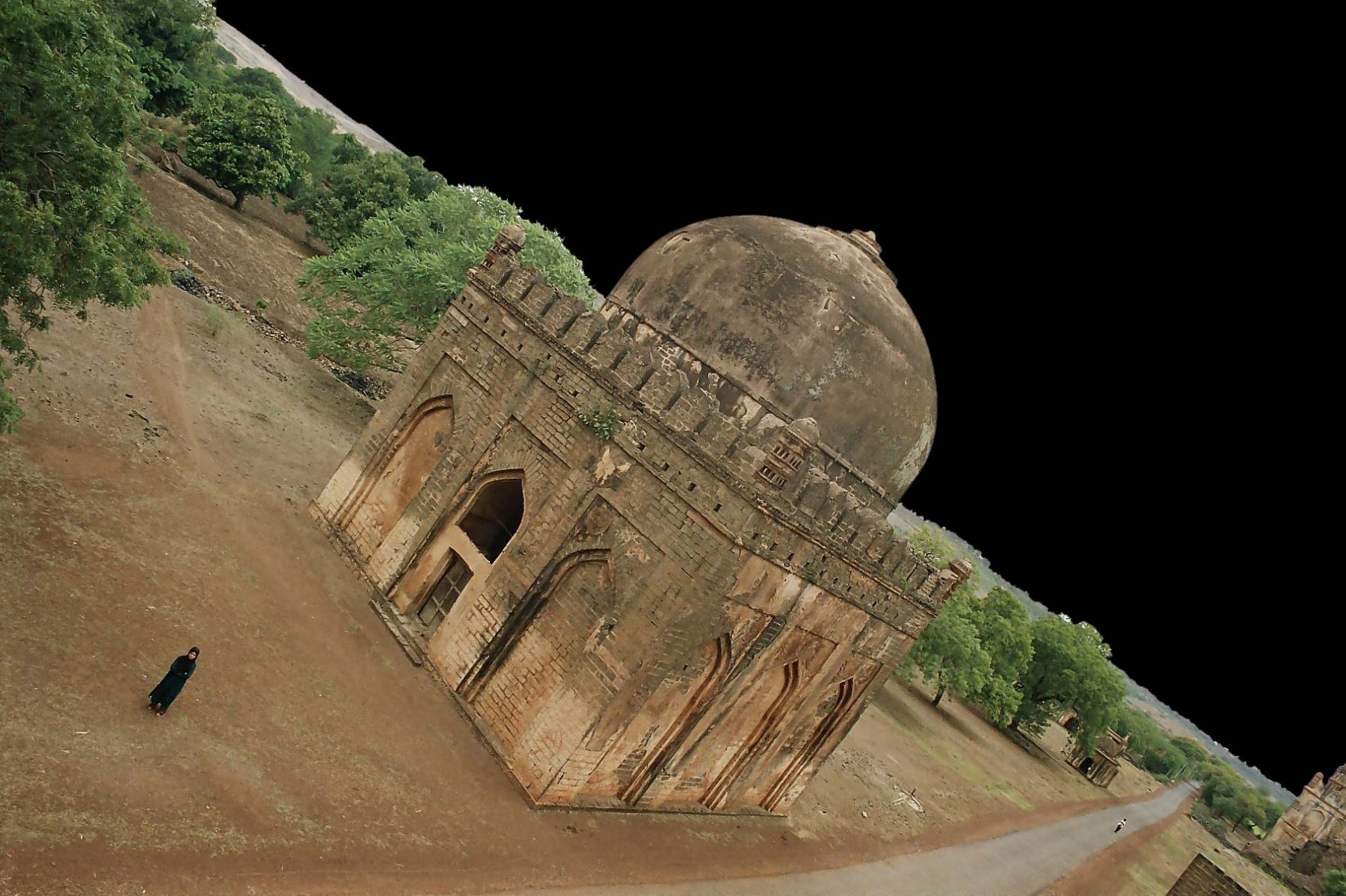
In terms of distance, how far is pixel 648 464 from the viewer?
12.0 meters

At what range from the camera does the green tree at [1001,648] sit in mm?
36781

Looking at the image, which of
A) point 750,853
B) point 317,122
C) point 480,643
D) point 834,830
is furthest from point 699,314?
point 317,122

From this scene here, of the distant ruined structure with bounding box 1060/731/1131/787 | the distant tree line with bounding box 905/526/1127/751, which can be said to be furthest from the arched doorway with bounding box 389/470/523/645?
the distant ruined structure with bounding box 1060/731/1131/787

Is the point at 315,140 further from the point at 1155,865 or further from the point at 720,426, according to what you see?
the point at 1155,865

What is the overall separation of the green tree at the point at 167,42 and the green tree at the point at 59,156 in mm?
A: 29289

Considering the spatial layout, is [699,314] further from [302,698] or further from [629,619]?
[302,698]

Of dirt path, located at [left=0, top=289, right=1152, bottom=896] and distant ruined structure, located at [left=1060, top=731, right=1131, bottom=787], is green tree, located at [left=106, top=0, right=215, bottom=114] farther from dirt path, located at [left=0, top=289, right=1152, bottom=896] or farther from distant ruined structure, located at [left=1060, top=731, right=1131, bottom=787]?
distant ruined structure, located at [left=1060, top=731, right=1131, bottom=787]

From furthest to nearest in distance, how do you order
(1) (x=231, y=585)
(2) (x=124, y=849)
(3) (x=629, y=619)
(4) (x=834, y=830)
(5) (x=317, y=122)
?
1. (5) (x=317, y=122)
2. (4) (x=834, y=830)
3. (1) (x=231, y=585)
4. (3) (x=629, y=619)
5. (2) (x=124, y=849)

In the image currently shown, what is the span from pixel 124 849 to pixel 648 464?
297 inches

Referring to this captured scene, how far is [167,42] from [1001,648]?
164 ft

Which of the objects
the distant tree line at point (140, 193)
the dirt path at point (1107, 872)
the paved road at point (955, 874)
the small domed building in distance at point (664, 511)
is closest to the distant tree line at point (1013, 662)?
the paved road at point (955, 874)

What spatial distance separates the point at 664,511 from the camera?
11820 mm

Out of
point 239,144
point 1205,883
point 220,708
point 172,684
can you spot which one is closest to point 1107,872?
point 1205,883

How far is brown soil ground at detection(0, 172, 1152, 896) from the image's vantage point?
777 centimetres
